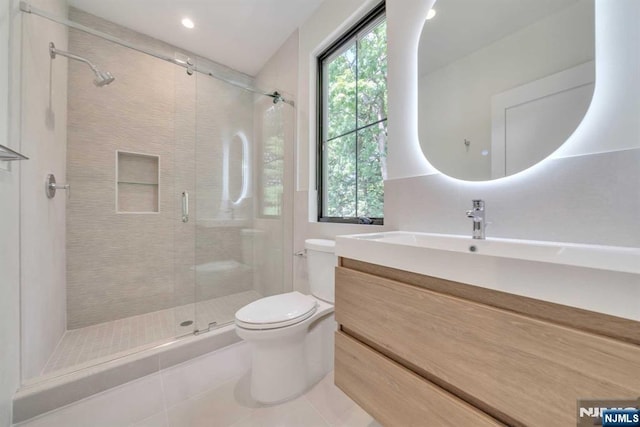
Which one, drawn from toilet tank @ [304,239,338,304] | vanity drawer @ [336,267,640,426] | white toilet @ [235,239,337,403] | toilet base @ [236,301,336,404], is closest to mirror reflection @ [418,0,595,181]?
vanity drawer @ [336,267,640,426]

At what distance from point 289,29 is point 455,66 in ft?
4.98

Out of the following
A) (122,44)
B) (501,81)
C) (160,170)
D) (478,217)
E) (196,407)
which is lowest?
(196,407)

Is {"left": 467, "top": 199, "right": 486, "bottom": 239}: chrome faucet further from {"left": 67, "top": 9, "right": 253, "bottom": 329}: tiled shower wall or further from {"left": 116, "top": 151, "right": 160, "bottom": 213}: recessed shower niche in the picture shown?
{"left": 116, "top": 151, "right": 160, "bottom": 213}: recessed shower niche

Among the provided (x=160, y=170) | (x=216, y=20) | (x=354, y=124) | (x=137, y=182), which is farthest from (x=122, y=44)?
(x=354, y=124)

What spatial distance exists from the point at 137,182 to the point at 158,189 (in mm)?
168

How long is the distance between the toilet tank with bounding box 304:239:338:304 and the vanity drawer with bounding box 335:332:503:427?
1.73 feet

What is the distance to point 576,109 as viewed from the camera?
80 cm

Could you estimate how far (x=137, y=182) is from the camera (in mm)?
2121

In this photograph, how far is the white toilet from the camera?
1185 millimetres

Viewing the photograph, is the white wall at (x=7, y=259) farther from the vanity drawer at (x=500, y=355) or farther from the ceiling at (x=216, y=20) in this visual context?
the vanity drawer at (x=500, y=355)

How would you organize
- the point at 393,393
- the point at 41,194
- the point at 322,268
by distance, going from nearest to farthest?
the point at 393,393, the point at 41,194, the point at 322,268

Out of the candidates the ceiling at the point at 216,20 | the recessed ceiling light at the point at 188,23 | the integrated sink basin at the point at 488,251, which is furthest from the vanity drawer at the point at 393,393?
the recessed ceiling light at the point at 188,23

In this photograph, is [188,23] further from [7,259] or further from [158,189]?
[7,259]

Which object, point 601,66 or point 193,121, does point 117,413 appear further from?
point 601,66
